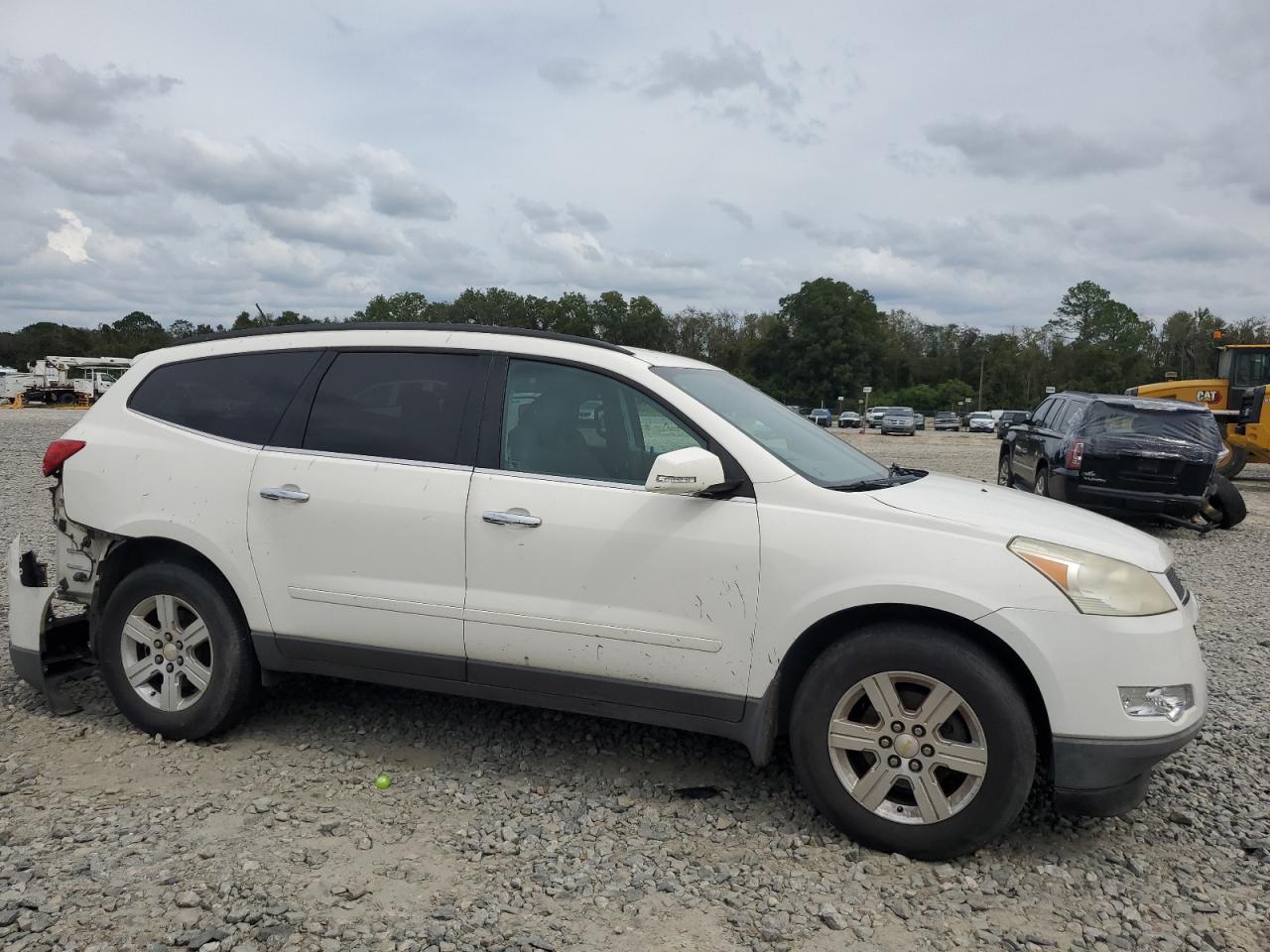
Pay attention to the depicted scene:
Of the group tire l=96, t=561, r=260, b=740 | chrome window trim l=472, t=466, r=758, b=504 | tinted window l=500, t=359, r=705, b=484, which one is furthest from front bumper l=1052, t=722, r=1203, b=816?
tire l=96, t=561, r=260, b=740

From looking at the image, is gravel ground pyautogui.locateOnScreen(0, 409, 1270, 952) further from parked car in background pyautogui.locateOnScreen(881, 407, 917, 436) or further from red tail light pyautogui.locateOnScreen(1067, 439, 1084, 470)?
parked car in background pyautogui.locateOnScreen(881, 407, 917, 436)

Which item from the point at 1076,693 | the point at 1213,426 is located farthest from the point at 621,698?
the point at 1213,426

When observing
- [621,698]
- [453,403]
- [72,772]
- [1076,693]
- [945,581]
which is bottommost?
[72,772]

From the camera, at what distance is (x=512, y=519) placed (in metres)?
3.59

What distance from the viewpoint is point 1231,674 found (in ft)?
18.0

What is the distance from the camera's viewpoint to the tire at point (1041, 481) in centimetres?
1217

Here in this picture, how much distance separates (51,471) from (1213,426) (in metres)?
12.1

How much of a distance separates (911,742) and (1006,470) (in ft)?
44.6

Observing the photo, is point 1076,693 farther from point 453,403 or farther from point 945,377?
point 945,377

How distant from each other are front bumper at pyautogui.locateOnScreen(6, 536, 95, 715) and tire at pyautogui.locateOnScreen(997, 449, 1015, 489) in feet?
43.1

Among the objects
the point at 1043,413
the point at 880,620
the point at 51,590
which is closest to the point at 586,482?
the point at 880,620

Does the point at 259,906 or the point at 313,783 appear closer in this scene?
the point at 259,906

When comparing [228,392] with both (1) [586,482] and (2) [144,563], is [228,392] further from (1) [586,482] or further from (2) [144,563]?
(1) [586,482]

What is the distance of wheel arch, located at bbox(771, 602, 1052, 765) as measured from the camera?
125 inches
